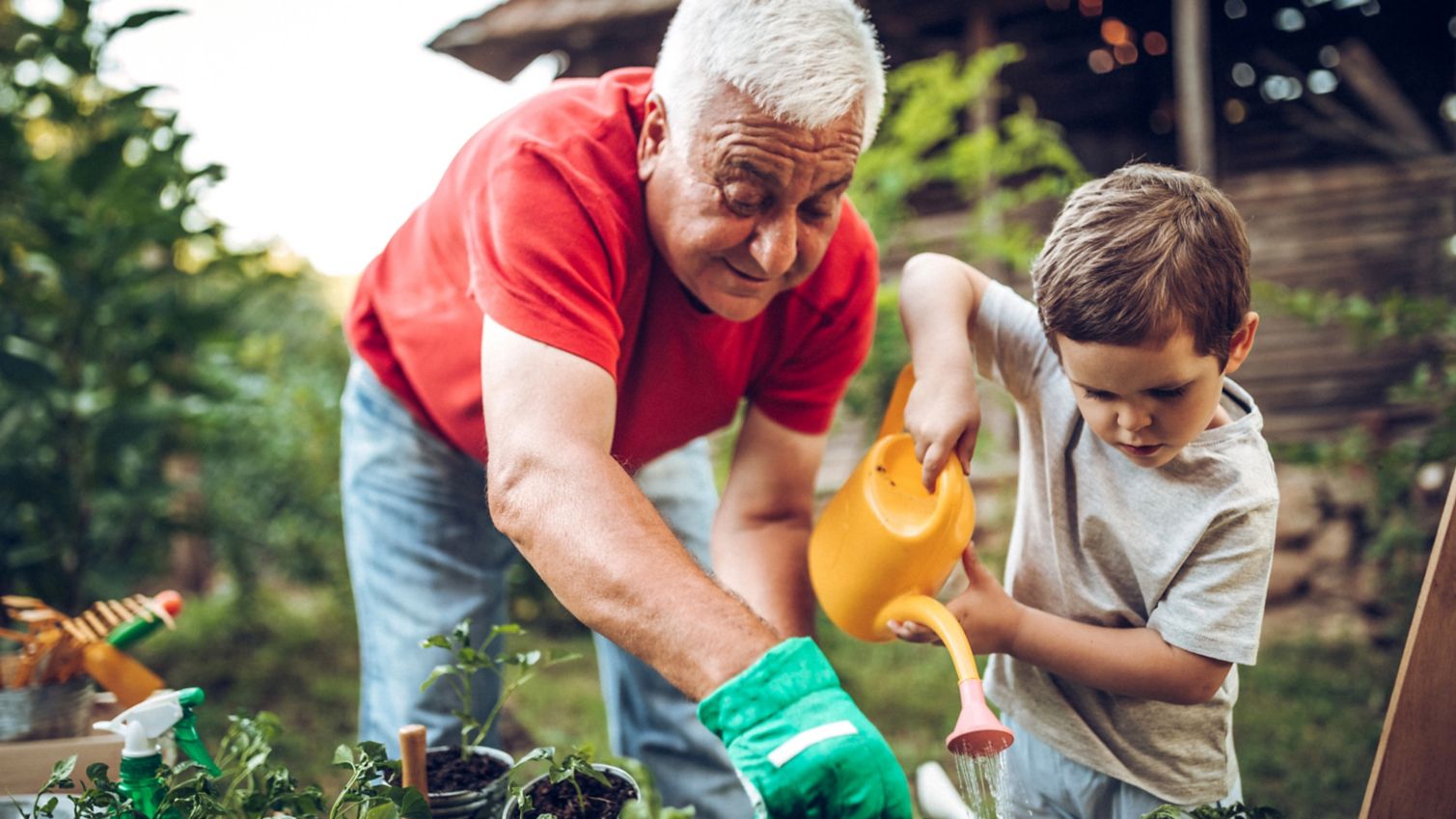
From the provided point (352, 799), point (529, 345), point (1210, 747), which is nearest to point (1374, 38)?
point (1210, 747)

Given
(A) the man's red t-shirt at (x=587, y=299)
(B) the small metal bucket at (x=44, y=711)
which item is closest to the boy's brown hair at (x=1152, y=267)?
(A) the man's red t-shirt at (x=587, y=299)

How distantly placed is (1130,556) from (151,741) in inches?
41.6

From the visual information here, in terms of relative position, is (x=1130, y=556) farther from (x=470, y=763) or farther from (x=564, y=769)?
(x=470, y=763)

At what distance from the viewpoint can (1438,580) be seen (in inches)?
34.5

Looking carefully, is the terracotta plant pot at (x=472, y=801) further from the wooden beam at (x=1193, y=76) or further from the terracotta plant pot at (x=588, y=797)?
the wooden beam at (x=1193, y=76)

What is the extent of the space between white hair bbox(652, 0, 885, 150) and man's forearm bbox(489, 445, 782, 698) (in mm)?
448

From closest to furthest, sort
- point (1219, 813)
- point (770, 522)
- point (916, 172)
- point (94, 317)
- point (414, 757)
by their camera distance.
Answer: point (1219, 813) < point (414, 757) < point (770, 522) < point (94, 317) < point (916, 172)

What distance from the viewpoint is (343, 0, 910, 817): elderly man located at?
855 millimetres

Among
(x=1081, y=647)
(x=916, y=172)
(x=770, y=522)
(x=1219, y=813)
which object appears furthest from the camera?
(x=916, y=172)

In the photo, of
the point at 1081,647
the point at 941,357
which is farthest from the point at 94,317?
the point at 1081,647

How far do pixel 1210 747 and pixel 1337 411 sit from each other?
447cm

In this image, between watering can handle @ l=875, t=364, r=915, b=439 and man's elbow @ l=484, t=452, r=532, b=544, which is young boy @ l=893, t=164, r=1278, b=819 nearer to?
watering can handle @ l=875, t=364, r=915, b=439

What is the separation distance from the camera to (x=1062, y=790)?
1231mm

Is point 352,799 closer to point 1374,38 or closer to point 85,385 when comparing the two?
point 85,385
